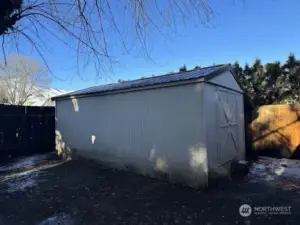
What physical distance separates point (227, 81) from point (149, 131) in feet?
9.42

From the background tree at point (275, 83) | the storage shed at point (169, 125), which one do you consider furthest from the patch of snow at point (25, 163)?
the background tree at point (275, 83)

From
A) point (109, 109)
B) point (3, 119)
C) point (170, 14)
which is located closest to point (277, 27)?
point (170, 14)

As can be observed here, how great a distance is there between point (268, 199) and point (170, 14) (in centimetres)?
406

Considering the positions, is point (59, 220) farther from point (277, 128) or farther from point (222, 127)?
point (277, 128)

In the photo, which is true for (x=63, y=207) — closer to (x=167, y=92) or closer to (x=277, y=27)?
(x=167, y=92)

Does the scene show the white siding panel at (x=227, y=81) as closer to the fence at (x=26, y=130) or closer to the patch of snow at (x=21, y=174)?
the patch of snow at (x=21, y=174)

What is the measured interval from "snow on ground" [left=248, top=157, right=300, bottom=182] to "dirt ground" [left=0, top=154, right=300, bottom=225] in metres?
0.30

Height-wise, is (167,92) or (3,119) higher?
(167,92)

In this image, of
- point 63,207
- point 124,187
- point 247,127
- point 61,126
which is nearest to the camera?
point 63,207

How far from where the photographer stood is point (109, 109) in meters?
7.70

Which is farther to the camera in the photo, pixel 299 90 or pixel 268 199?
pixel 299 90

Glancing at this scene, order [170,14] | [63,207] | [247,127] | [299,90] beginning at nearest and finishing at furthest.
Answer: [170,14] < [63,207] < [247,127] < [299,90]

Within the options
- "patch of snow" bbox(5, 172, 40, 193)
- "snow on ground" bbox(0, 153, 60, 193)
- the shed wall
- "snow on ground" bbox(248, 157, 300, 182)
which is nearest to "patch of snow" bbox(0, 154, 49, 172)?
"snow on ground" bbox(0, 153, 60, 193)

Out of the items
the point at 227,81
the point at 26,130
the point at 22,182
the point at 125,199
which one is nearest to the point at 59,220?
the point at 125,199
